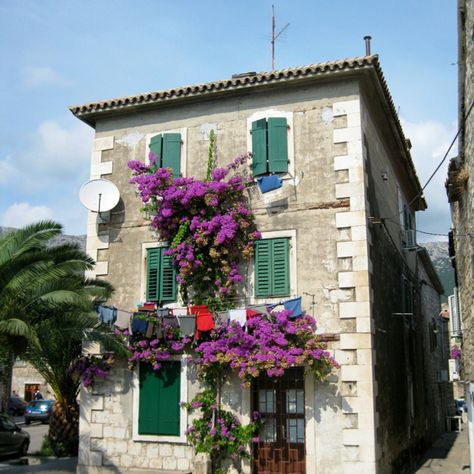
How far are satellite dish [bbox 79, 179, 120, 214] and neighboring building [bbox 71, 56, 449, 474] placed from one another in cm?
40

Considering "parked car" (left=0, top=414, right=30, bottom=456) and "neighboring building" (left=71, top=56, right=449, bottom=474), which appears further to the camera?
"parked car" (left=0, top=414, right=30, bottom=456)

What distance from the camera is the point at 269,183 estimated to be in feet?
44.0

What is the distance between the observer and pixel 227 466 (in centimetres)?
1282

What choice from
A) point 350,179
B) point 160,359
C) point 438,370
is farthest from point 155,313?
point 438,370

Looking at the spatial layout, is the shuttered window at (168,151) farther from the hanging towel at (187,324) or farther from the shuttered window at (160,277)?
the hanging towel at (187,324)

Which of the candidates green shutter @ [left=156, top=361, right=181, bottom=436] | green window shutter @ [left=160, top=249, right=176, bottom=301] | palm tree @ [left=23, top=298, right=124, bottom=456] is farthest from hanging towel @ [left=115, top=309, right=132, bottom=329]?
green shutter @ [left=156, top=361, right=181, bottom=436]

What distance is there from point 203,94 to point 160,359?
617 centimetres

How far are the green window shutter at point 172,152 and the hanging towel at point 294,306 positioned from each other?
4.16 m

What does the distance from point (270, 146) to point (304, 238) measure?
88.0 inches

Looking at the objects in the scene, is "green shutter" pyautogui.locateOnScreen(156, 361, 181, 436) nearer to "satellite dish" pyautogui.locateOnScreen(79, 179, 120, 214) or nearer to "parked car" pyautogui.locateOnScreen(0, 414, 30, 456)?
"satellite dish" pyautogui.locateOnScreen(79, 179, 120, 214)

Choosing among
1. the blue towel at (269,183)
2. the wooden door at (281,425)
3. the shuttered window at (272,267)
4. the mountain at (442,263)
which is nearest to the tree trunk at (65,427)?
the wooden door at (281,425)

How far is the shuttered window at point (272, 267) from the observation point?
43.0 ft

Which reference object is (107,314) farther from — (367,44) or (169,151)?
(367,44)

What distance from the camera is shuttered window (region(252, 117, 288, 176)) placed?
44.9 ft
